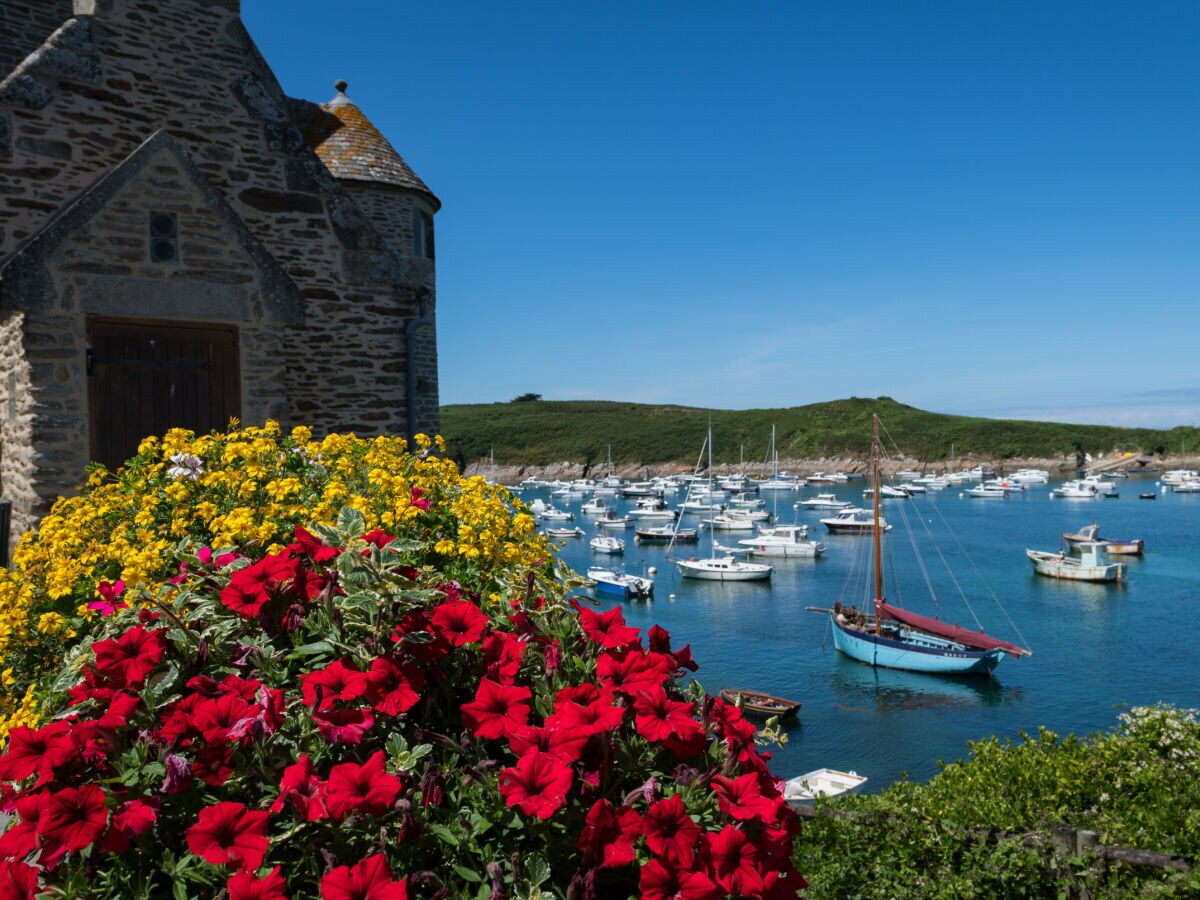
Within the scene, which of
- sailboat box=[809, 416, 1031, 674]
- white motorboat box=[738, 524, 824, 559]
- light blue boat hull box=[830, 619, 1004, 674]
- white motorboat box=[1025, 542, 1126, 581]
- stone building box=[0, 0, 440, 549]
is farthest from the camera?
white motorboat box=[738, 524, 824, 559]

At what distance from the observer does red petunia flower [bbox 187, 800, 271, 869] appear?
2.18 m

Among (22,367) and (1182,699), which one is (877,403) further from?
(22,367)

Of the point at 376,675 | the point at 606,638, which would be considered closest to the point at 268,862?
the point at 376,675

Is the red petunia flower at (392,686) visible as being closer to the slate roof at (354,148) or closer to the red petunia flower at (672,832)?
the red petunia flower at (672,832)

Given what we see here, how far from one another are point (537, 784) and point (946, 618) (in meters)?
48.7

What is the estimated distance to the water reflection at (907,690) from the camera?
3469 centimetres

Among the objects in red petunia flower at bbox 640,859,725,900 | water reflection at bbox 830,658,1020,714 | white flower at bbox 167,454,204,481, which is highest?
white flower at bbox 167,454,204,481

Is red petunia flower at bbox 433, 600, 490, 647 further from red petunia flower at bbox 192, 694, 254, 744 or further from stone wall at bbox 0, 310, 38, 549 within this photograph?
stone wall at bbox 0, 310, 38, 549

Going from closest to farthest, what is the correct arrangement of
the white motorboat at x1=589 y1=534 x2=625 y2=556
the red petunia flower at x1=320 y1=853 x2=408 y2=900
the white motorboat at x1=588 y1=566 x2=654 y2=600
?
the red petunia flower at x1=320 y1=853 x2=408 y2=900
the white motorboat at x1=588 y1=566 x2=654 y2=600
the white motorboat at x1=589 y1=534 x2=625 y2=556

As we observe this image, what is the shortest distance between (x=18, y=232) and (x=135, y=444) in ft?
7.84

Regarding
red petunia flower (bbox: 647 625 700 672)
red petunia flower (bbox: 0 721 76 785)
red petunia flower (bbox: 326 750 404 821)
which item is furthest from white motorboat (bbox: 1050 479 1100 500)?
red petunia flower (bbox: 0 721 76 785)

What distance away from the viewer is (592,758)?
2.59 meters

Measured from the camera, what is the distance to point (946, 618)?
46.7m

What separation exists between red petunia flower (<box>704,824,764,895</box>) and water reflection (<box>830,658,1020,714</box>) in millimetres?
34203
